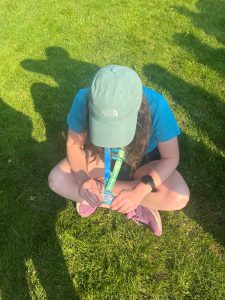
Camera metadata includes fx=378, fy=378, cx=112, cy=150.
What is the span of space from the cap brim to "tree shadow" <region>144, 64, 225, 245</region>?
129 centimetres

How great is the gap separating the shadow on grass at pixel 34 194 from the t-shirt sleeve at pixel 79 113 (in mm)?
959

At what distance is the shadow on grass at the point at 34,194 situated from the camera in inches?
114

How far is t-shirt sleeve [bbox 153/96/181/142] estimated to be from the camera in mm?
2481

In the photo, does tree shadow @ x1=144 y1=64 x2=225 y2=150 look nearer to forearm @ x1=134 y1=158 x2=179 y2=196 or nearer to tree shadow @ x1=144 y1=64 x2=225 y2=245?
tree shadow @ x1=144 y1=64 x2=225 y2=245

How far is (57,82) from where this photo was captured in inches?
184

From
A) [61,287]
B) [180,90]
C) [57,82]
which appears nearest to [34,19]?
[57,82]

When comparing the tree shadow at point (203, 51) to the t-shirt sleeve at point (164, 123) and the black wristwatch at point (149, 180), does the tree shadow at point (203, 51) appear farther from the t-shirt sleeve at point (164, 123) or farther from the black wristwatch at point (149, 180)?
the black wristwatch at point (149, 180)

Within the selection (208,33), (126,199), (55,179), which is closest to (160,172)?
(126,199)

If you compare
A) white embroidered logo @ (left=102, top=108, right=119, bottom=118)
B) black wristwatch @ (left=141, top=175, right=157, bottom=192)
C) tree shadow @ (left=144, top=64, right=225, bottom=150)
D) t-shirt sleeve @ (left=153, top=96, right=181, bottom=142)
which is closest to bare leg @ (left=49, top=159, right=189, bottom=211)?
black wristwatch @ (left=141, top=175, right=157, bottom=192)

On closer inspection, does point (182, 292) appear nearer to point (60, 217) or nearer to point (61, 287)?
point (61, 287)

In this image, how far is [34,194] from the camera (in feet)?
11.4

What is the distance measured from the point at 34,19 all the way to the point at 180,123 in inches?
129

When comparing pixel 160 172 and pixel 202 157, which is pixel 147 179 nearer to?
pixel 160 172

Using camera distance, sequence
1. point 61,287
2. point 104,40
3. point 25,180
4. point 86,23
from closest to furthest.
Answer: point 61,287 < point 25,180 < point 104,40 < point 86,23
